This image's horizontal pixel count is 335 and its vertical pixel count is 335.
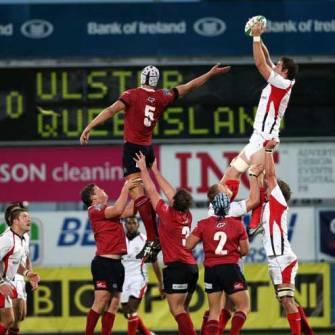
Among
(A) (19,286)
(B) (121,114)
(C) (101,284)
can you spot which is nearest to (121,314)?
(B) (121,114)

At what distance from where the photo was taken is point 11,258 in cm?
1872

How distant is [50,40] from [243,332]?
18.5 ft

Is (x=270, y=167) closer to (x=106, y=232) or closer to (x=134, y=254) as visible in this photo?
(x=106, y=232)

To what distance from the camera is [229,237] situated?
56.0ft

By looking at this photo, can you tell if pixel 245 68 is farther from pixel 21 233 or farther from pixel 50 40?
pixel 21 233

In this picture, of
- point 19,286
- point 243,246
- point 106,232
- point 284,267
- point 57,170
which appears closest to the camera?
point 243,246

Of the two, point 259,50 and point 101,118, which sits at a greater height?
point 259,50

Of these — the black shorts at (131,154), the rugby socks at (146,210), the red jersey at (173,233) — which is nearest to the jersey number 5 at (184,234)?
the red jersey at (173,233)

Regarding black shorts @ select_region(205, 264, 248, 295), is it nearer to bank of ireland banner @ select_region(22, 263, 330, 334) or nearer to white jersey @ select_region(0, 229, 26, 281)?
white jersey @ select_region(0, 229, 26, 281)

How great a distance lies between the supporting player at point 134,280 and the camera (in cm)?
2158

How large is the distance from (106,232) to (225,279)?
2316 mm

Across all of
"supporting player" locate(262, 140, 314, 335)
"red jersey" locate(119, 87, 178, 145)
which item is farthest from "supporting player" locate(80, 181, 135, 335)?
"supporting player" locate(262, 140, 314, 335)

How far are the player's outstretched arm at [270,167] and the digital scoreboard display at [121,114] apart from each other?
5.22m

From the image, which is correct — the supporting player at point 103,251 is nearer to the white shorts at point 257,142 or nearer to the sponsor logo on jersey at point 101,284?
the sponsor logo on jersey at point 101,284
